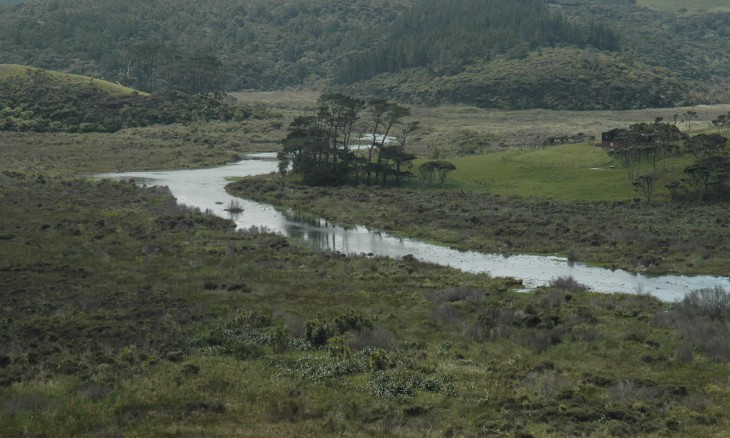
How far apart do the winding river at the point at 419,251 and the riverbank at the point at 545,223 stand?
81.0 inches

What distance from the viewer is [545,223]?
6988 centimetres

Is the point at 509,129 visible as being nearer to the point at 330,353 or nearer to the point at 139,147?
the point at 139,147

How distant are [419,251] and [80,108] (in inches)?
5460

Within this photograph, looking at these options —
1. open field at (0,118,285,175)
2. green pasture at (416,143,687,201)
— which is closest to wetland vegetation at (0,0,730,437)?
green pasture at (416,143,687,201)

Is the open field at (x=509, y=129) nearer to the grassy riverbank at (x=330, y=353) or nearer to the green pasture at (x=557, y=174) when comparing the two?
the green pasture at (x=557, y=174)

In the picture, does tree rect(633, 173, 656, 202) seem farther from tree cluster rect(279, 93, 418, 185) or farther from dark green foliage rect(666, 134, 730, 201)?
tree cluster rect(279, 93, 418, 185)

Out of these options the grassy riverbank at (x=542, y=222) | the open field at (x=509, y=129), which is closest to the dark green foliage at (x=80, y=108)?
the open field at (x=509, y=129)

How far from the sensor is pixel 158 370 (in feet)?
94.0

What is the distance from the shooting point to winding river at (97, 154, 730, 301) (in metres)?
49.8

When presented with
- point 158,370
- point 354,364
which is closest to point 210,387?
point 158,370

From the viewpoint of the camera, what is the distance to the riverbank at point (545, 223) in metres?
57.2

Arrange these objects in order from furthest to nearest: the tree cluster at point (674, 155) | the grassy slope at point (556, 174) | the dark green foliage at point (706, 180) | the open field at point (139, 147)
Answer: the open field at point (139, 147)
the grassy slope at point (556, 174)
the tree cluster at point (674, 155)
the dark green foliage at point (706, 180)

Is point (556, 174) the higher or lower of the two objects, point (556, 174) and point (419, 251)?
the higher

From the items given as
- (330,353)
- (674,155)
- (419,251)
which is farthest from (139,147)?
(330,353)
